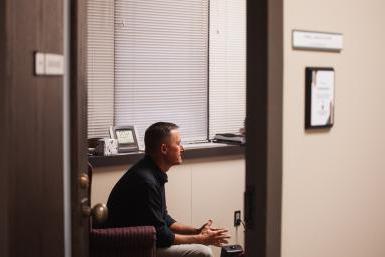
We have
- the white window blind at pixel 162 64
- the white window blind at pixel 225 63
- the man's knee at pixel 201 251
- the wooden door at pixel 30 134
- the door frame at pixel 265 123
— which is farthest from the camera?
the white window blind at pixel 225 63

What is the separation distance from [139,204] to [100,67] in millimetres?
1175

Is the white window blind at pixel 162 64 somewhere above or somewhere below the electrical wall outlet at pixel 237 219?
above

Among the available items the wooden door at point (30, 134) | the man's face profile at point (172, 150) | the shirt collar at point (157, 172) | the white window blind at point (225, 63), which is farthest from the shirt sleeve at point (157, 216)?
the white window blind at point (225, 63)

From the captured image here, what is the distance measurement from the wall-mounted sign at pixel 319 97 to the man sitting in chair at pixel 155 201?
1360 mm

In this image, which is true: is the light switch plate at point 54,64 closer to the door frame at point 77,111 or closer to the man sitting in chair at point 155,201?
the door frame at point 77,111

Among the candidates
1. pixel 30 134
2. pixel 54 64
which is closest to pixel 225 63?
pixel 54 64

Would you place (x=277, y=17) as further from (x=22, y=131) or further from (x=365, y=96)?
(x=22, y=131)

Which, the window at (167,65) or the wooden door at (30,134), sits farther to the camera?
the window at (167,65)

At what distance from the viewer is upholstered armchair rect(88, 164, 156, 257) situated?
98.1 inches

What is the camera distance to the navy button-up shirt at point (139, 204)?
9.12ft

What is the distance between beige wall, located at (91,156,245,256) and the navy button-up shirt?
65 centimetres

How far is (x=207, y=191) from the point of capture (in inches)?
153

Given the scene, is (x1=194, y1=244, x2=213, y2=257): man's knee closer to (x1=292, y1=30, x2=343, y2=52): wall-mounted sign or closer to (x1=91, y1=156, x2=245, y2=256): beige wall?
(x1=91, y1=156, x2=245, y2=256): beige wall

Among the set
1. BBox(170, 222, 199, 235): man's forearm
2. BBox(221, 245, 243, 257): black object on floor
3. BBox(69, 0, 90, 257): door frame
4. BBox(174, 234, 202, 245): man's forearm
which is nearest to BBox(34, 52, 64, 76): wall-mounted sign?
BBox(69, 0, 90, 257): door frame
